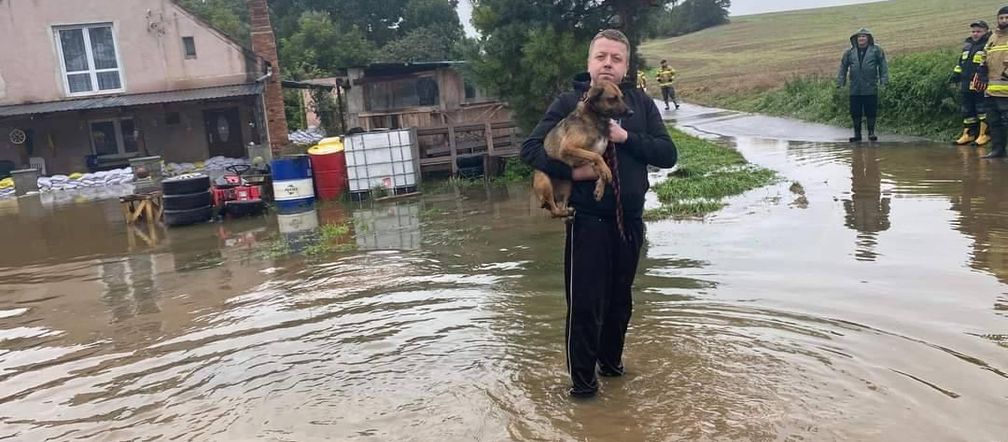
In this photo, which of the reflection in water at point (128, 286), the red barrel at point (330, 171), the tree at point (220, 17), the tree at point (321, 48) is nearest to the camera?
the reflection in water at point (128, 286)

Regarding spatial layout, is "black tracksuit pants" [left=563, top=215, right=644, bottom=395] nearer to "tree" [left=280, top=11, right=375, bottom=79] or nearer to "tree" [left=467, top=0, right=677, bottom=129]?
"tree" [left=467, top=0, right=677, bottom=129]

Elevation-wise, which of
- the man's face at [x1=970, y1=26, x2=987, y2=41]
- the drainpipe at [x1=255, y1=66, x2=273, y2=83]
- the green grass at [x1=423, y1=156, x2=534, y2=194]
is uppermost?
the drainpipe at [x1=255, y1=66, x2=273, y2=83]

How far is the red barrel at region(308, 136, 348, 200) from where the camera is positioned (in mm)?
14672

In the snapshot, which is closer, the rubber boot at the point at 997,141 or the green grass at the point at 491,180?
the rubber boot at the point at 997,141

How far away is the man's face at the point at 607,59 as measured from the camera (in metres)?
4.00

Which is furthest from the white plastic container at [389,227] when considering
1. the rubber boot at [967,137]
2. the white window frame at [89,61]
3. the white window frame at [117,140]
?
the white window frame at [117,140]

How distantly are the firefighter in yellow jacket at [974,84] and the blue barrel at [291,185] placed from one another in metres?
10.9

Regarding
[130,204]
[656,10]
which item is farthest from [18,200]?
[656,10]

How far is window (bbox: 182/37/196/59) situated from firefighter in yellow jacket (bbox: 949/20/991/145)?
2072 centimetres

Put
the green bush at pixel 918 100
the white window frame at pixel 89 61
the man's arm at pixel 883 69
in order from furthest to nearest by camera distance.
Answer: the white window frame at pixel 89 61 < the green bush at pixel 918 100 < the man's arm at pixel 883 69

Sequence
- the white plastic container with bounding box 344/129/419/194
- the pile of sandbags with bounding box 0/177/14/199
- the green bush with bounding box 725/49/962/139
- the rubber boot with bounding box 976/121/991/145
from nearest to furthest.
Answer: the rubber boot with bounding box 976/121/991/145 < the green bush with bounding box 725/49/962/139 < the white plastic container with bounding box 344/129/419/194 < the pile of sandbags with bounding box 0/177/14/199

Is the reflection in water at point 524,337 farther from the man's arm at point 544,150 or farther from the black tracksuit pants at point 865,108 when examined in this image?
the black tracksuit pants at point 865,108

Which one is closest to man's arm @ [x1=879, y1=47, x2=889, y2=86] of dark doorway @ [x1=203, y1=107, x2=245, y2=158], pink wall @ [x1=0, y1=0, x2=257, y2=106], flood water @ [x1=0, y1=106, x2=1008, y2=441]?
flood water @ [x1=0, y1=106, x2=1008, y2=441]

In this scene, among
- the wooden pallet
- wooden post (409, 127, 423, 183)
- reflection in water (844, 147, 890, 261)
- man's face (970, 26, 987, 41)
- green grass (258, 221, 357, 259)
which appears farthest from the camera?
wooden post (409, 127, 423, 183)
